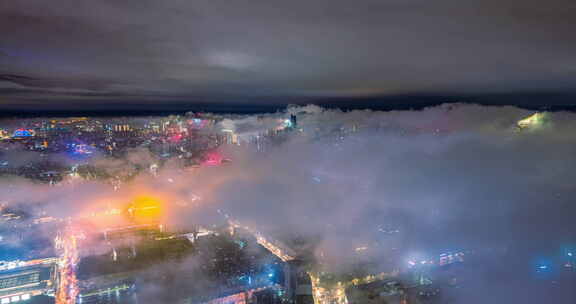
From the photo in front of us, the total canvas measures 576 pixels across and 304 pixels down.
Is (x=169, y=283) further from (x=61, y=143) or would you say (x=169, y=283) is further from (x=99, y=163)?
(x=61, y=143)

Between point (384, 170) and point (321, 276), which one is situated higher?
point (384, 170)

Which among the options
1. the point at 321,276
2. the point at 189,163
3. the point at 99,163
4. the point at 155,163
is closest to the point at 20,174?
the point at 99,163

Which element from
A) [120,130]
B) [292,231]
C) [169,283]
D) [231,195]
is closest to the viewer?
[169,283]

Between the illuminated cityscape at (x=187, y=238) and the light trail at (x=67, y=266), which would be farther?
the illuminated cityscape at (x=187, y=238)

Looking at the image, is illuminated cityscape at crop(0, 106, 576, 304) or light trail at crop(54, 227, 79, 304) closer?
light trail at crop(54, 227, 79, 304)

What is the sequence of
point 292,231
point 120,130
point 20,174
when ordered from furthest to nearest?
point 120,130 → point 20,174 → point 292,231

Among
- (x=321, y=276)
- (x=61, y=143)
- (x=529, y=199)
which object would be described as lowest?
(x=321, y=276)

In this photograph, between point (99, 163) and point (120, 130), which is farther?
point (120, 130)

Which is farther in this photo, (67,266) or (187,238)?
(187,238)
